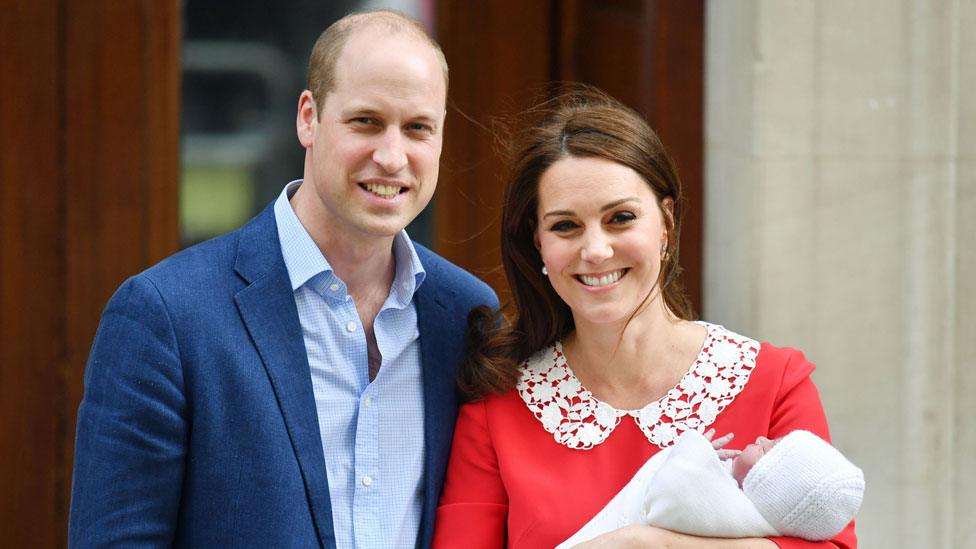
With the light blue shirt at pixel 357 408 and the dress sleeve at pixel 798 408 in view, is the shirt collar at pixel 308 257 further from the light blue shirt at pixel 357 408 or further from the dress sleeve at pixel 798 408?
the dress sleeve at pixel 798 408

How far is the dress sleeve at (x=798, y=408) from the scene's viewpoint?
2.32 metres

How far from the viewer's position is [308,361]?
2389 mm

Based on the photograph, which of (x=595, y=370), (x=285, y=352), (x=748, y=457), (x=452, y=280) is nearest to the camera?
(x=748, y=457)

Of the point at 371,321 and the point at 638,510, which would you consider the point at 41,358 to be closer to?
the point at 371,321

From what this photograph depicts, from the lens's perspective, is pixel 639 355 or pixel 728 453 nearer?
pixel 728 453

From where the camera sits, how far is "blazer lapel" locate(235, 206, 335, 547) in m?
2.31

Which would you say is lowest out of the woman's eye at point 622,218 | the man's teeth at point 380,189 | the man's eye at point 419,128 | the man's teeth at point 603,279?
the man's teeth at point 603,279

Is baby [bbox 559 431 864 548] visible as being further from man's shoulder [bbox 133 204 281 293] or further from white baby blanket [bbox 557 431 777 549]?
man's shoulder [bbox 133 204 281 293]

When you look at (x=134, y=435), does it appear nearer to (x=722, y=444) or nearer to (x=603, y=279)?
(x=603, y=279)

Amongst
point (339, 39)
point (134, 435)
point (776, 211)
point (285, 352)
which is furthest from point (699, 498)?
point (776, 211)

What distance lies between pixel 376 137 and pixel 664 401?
0.76m

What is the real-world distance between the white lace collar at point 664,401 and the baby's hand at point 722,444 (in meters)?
0.07

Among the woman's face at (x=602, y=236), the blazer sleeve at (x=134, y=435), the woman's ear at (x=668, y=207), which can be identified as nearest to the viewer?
the blazer sleeve at (x=134, y=435)

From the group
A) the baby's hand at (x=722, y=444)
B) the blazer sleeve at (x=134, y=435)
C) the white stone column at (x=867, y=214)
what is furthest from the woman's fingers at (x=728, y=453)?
the white stone column at (x=867, y=214)
